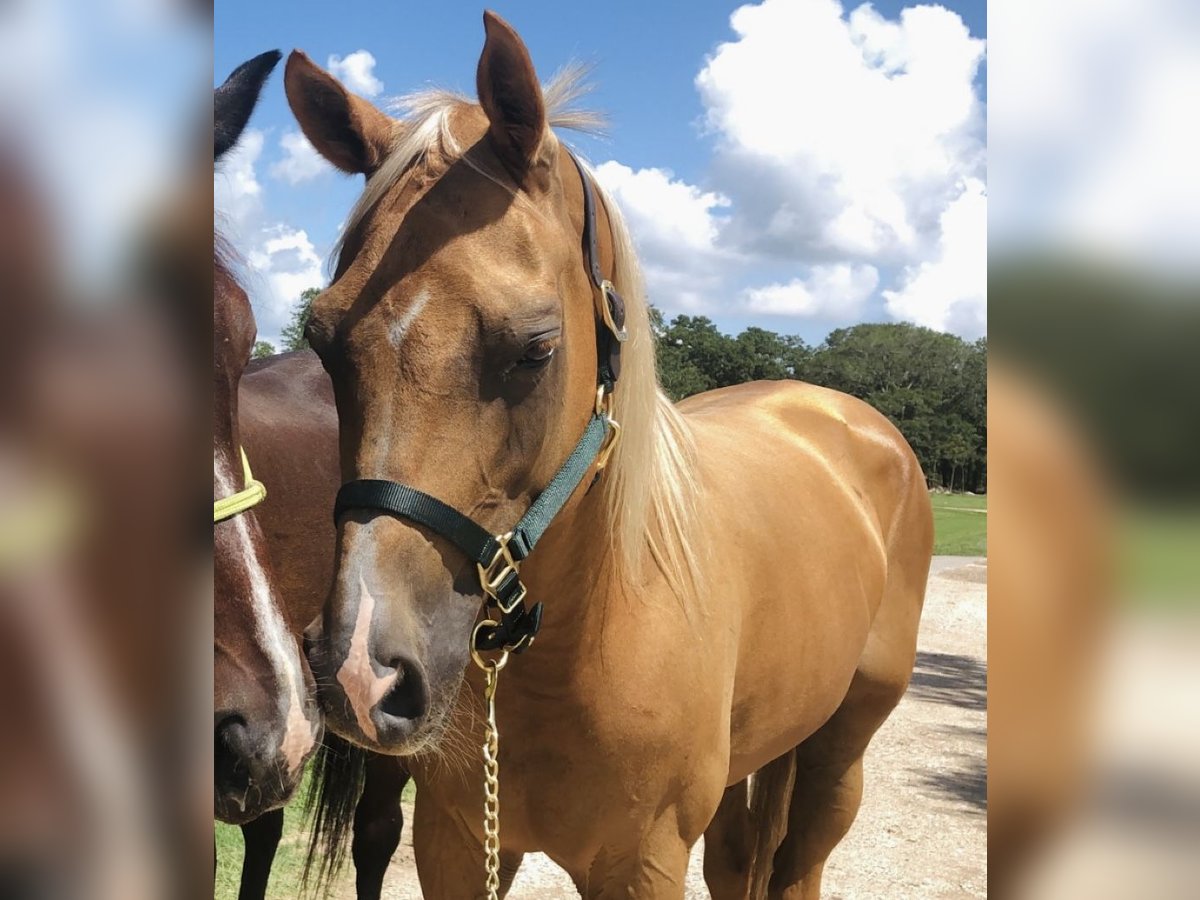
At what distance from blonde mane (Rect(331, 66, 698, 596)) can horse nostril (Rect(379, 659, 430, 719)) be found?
2.00 ft

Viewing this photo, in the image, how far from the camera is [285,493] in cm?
283

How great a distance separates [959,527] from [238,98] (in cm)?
2587

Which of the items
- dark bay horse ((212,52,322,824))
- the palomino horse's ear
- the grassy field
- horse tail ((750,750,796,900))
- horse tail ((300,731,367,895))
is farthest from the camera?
the grassy field

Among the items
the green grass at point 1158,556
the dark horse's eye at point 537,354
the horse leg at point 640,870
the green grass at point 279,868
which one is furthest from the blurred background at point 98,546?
the green grass at point 279,868

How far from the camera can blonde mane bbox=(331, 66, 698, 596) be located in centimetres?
169

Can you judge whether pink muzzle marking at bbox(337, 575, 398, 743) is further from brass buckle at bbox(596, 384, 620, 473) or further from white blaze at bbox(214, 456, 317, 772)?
brass buckle at bbox(596, 384, 620, 473)

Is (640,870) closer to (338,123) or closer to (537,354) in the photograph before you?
(537,354)

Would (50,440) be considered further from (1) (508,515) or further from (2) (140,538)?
(1) (508,515)

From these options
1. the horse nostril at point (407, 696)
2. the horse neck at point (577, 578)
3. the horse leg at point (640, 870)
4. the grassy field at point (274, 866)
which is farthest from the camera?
the grassy field at point (274, 866)

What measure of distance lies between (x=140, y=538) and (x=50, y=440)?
2.5 inches

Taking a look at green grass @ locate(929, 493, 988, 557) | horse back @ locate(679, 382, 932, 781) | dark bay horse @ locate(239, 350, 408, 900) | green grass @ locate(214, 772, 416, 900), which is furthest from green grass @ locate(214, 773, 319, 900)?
green grass @ locate(929, 493, 988, 557)

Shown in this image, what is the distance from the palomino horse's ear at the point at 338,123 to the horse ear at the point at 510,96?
0.23m

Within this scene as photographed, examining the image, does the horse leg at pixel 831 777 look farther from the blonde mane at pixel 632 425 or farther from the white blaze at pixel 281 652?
the white blaze at pixel 281 652

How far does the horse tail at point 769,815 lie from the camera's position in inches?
120
